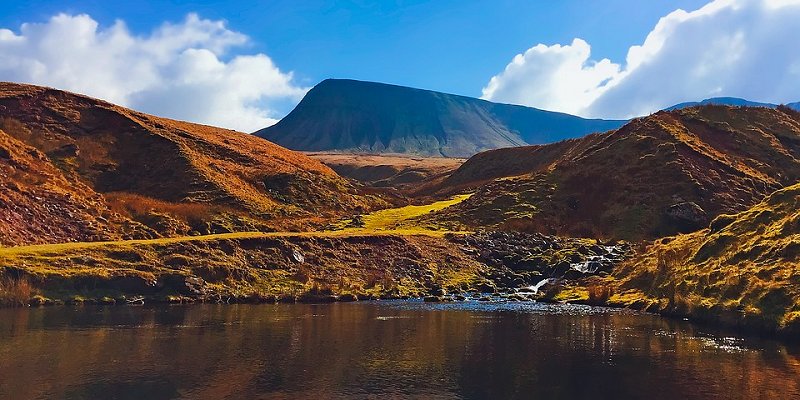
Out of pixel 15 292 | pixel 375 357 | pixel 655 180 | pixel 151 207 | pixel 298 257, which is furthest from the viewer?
pixel 655 180

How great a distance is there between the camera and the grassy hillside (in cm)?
4512

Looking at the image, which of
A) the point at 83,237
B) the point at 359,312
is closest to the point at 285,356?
the point at 359,312

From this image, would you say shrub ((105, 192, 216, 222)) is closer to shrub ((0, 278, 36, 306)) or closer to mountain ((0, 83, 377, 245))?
mountain ((0, 83, 377, 245))

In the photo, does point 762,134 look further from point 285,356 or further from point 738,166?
point 285,356

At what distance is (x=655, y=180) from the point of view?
111 m

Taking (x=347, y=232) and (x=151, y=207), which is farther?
(x=151, y=207)

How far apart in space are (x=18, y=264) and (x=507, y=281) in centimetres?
5564

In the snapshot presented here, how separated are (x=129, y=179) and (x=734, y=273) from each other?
95481 mm

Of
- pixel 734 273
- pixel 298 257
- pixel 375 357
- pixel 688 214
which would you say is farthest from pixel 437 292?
pixel 688 214

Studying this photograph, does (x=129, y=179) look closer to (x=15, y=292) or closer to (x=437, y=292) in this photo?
(x=15, y=292)

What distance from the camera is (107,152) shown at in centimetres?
11325

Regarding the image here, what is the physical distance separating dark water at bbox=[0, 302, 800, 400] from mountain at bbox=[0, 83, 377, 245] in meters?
32.1

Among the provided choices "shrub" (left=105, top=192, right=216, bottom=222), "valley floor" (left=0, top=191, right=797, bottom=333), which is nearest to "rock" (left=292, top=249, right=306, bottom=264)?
"valley floor" (left=0, top=191, right=797, bottom=333)

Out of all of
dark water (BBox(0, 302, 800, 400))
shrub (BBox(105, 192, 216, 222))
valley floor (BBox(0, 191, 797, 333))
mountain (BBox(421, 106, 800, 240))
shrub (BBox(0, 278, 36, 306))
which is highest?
mountain (BBox(421, 106, 800, 240))
